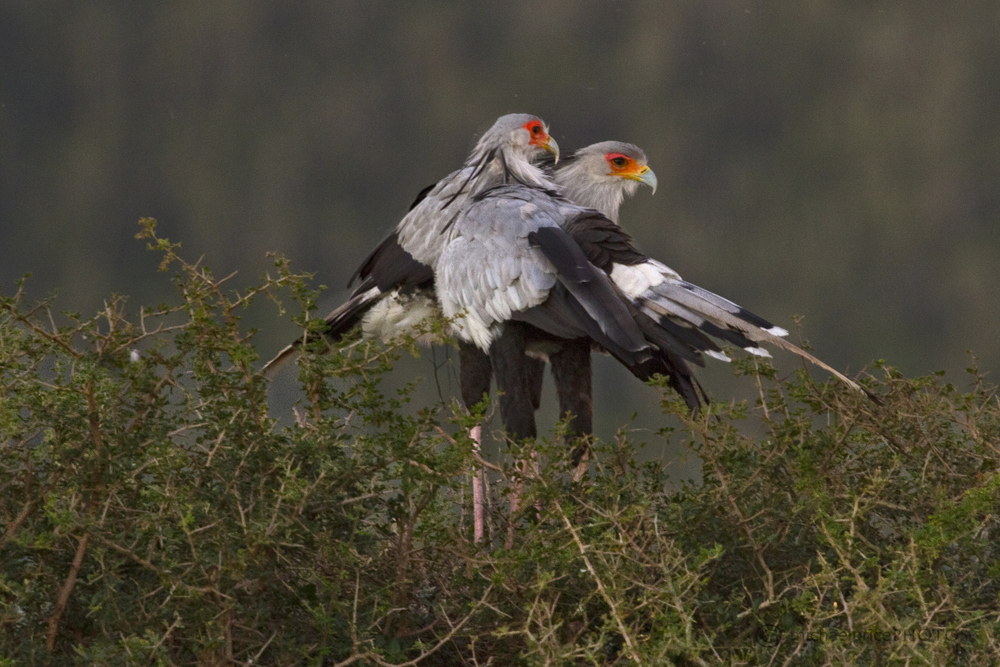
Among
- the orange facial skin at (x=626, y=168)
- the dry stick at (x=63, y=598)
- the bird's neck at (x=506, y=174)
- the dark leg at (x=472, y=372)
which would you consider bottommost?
the dry stick at (x=63, y=598)

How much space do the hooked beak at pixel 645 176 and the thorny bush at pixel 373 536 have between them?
5.27 feet

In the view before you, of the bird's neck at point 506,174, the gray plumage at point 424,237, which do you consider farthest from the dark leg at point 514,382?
the bird's neck at point 506,174

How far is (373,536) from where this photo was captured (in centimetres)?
202

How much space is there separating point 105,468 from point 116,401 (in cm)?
11

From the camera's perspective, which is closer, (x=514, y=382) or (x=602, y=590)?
(x=602, y=590)

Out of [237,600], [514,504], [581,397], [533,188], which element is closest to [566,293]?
[581,397]

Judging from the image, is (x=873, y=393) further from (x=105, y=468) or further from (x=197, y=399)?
(x=105, y=468)

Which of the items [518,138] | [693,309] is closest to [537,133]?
[518,138]

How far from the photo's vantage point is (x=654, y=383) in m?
2.14

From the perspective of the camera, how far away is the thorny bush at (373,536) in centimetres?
171

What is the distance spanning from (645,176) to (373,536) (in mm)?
2031

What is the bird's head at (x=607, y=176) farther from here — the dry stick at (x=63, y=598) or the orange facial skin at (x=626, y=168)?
the dry stick at (x=63, y=598)

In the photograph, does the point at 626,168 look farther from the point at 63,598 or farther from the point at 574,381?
the point at 63,598

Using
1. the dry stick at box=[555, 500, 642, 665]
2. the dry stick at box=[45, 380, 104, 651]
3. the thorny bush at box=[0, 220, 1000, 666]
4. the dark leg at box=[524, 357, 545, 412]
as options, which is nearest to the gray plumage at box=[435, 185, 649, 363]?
the dark leg at box=[524, 357, 545, 412]
